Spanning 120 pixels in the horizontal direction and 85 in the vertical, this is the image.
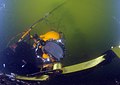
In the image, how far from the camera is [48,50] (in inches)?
196

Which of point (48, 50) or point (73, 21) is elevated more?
point (73, 21)

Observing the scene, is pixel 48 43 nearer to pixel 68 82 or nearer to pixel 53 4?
pixel 68 82

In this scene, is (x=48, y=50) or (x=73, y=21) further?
(x=73, y=21)

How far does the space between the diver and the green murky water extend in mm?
1936

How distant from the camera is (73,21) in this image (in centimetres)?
776

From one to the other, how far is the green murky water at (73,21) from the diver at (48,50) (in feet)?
6.35

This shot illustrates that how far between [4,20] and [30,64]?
3.47m

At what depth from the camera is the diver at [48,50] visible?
4898mm

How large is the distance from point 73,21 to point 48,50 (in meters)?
3.02

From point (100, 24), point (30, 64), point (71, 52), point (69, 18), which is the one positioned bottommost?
point (30, 64)

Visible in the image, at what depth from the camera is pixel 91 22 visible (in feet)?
24.7

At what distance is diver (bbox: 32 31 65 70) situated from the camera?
4.90 meters

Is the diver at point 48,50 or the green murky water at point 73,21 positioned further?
the green murky water at point 73,21

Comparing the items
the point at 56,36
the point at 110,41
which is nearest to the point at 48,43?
the point at 56,36
